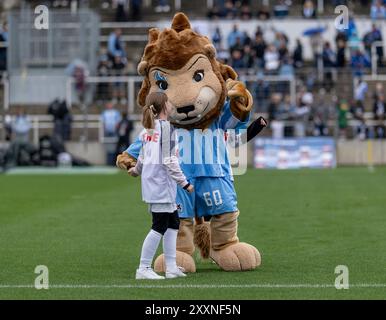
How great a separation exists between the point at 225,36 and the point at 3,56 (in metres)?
8.01

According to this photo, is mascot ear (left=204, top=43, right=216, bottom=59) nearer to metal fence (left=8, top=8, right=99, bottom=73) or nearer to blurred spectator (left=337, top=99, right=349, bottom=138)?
blurred spectator (left=337, top=99, right=349, bottom=138)

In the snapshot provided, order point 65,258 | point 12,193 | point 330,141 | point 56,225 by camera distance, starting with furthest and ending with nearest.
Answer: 1. point 330,141
2. point 12,193
3. point 56,225
4. point 65,258

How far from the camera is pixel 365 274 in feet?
38.1

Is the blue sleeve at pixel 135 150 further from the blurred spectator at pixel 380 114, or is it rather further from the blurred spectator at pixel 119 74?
the blurred spectator at pixel 119 74

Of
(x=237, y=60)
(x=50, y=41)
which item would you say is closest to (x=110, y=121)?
(x=237, y=60)

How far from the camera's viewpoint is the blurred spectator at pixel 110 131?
128ft

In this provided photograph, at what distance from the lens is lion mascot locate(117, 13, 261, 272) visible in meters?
12.3

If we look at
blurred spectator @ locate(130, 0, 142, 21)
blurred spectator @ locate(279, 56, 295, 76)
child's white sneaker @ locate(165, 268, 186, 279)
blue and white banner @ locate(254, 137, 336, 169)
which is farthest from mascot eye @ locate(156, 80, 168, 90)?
blurred spectator @ locate(130, 0, 142, 21)

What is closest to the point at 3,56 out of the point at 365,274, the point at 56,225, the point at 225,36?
the point at 225,36

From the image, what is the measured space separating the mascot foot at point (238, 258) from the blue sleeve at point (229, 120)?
127cm

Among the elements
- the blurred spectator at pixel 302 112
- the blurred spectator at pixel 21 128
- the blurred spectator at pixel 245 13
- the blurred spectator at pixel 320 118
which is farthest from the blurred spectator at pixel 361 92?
the blurred spectator at pixel 21 128

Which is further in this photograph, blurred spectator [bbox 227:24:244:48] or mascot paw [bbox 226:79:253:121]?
blurred spectator [bbox 227:24:244:48]

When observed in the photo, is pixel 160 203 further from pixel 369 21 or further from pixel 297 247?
pixel 369 21

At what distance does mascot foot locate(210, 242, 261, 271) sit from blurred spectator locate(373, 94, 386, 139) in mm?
27312
